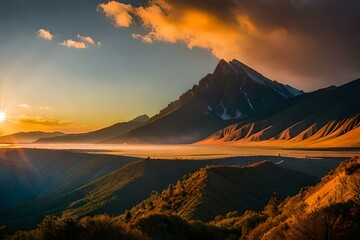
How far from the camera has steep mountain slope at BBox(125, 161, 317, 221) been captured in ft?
259

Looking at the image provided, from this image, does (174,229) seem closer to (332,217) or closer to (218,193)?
(332,217)

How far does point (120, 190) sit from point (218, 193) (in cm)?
5162

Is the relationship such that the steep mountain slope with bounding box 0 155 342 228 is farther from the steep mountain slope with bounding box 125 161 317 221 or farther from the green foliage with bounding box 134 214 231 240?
the green foliage with bounding box 134 214 231 240

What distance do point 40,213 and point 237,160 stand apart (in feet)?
292

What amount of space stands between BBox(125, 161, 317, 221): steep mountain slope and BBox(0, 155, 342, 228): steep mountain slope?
26412mm

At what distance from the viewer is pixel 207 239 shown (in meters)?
43.1

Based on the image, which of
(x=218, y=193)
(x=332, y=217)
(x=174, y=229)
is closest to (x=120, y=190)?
(x=218, y=193)

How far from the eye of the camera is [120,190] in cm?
12900

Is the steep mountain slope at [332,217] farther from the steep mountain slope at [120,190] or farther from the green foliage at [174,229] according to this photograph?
the steep mountain slope at [120,190]

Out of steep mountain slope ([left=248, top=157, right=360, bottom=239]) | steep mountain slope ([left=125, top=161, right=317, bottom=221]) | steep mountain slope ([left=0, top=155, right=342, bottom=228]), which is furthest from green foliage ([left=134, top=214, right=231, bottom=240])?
steep mountain slope ([left=0, top=155, right=342, bottom=228])

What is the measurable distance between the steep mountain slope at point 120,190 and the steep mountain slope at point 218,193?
26412 millimetres

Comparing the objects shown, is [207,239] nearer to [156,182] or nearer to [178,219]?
[178,219]

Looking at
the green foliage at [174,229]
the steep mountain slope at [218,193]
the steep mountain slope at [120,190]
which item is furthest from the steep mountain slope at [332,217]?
the steep mountain slope at [120,190]

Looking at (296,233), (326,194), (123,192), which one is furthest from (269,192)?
(296,233)
